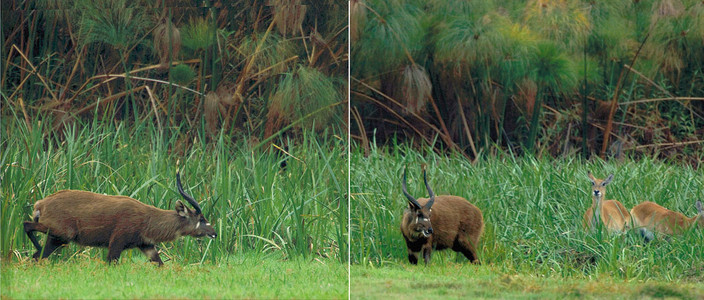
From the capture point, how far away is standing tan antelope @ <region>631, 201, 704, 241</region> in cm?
515

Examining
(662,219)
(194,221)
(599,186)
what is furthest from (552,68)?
(194,221)

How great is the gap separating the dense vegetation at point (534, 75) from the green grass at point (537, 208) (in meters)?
0.31

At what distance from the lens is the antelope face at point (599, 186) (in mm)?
5555

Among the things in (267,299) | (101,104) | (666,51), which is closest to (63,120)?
(101,104)

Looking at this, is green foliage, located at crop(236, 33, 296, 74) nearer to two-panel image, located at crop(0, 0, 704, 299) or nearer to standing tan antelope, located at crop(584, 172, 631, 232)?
two-panel image, located at crop(0, 0, 704, 299)

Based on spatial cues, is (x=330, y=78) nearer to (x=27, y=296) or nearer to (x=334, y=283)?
(x=334, y=283)

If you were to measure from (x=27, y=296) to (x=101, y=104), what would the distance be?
1043 millimetres

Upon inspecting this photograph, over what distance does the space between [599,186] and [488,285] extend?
1571mm

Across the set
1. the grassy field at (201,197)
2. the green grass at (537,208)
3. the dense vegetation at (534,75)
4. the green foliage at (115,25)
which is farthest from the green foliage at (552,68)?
the green foliage at (115,25)

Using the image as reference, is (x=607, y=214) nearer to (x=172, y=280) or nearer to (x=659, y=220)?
(x=659, y=220)

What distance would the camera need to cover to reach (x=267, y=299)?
3943 millimetres

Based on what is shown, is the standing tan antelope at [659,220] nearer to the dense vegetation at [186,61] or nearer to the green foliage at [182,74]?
the dense vegetation at [186,61]

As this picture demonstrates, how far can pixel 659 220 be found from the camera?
17.2ft

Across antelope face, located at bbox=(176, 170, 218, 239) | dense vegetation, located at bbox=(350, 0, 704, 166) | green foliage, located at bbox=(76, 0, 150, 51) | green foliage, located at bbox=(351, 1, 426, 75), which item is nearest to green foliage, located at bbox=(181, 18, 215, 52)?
green foliage, located at bbox=(76, 0, 150, 51)
